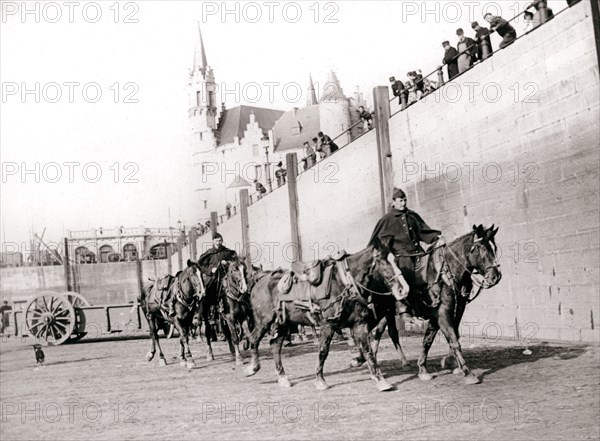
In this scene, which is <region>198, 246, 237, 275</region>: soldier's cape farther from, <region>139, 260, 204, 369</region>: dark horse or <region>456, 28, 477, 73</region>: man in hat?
<region>456, 28, 477, 73</region>: man in hat

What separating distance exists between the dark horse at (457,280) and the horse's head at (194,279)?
5.02 metres

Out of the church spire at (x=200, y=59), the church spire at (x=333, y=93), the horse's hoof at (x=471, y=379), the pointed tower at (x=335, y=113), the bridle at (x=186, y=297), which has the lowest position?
the horse's hoof at (x=471, y=379)

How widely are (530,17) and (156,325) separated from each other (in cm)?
1074

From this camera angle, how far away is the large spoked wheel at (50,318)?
21500 mm

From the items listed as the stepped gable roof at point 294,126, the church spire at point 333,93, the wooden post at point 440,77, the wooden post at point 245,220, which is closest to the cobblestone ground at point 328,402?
the wooden post at point 440,77

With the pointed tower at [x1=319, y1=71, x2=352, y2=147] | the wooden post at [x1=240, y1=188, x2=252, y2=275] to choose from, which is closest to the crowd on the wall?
the wooden post at [x1=240, y1=188, x2=252, y2=275]

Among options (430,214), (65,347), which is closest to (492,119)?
A: (430,214)

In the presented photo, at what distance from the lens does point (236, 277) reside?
12.7 meters

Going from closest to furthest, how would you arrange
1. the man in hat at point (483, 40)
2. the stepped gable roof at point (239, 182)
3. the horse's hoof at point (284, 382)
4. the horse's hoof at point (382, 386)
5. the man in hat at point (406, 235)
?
the horse's hoof at point (382, 386)
the horse's hoof at point (284, 382)
the man in hat at point (406, 235)
the man in hat at point (483, 40)
the stepped gable roof at point (239, 182)

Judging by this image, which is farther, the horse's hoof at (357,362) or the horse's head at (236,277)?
the horse's head at (236,277)

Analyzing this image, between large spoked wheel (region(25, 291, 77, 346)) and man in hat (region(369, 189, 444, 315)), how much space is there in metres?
14.8

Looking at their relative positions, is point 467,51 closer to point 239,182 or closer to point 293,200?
point 293,200

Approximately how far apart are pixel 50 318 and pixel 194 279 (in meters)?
10.7

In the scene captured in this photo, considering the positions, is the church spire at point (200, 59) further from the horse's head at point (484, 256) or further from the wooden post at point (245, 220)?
the horse's head at point (484, 256)
